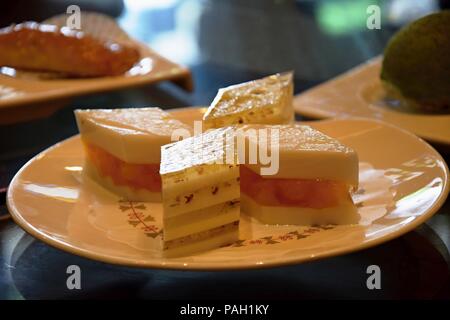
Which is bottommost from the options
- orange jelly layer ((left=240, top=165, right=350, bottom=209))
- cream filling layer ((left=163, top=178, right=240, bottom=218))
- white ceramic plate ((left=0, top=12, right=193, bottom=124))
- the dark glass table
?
the dark glass table

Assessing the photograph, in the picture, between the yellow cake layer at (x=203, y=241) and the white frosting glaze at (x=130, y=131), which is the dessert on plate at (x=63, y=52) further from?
the yellow cake layer at (x=203, y=241)

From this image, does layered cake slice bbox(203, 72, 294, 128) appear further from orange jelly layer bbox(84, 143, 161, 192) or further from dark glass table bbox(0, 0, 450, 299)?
dark glass table bbox(0, 0, 450, 299)

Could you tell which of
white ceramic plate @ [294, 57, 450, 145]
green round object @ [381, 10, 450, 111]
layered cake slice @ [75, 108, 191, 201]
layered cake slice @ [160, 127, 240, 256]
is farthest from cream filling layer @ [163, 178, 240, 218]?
green round object @ [381, 10, 450, 111]

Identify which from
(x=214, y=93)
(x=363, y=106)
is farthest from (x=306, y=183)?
(x=214, y=93)

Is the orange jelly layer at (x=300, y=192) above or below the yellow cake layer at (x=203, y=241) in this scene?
above

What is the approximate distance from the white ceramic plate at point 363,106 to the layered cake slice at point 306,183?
1.05ft

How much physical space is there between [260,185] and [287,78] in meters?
0.30

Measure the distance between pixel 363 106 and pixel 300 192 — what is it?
0.53 m

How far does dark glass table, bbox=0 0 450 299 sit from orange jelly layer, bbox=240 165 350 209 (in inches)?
3.0

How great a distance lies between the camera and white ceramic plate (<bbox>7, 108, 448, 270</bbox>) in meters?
0.79

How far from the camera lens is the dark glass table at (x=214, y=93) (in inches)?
33.0

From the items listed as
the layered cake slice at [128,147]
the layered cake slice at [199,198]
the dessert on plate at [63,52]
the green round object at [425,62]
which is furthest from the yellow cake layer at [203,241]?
the dessert on plate at [63,52]
